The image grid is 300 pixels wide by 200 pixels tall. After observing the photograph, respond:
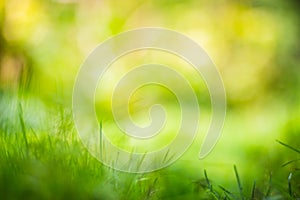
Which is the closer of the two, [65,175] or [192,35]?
[65,175]

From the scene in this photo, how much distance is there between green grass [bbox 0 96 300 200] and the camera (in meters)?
0.79

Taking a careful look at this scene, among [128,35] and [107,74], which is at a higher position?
[128,35]

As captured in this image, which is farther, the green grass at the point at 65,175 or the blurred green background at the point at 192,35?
the blurred green background at the point at 192,35

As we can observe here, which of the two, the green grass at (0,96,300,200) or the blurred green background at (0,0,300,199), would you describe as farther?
the blurred green background at (0,0,300,199)

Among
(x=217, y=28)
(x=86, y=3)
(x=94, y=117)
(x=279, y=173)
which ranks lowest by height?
(x=279, y=173)

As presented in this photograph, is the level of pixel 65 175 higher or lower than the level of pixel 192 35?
lower

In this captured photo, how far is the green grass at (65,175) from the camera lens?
787mm

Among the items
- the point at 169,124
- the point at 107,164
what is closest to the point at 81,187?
the point at 107,164

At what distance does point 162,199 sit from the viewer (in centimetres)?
96

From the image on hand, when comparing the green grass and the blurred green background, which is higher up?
the blurred green background

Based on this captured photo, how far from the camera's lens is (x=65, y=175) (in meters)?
0.83

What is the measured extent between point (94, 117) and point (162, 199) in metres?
0.33

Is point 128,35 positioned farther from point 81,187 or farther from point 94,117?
point 81,187

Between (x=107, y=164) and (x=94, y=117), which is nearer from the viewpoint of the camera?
(x=107, y=164)
